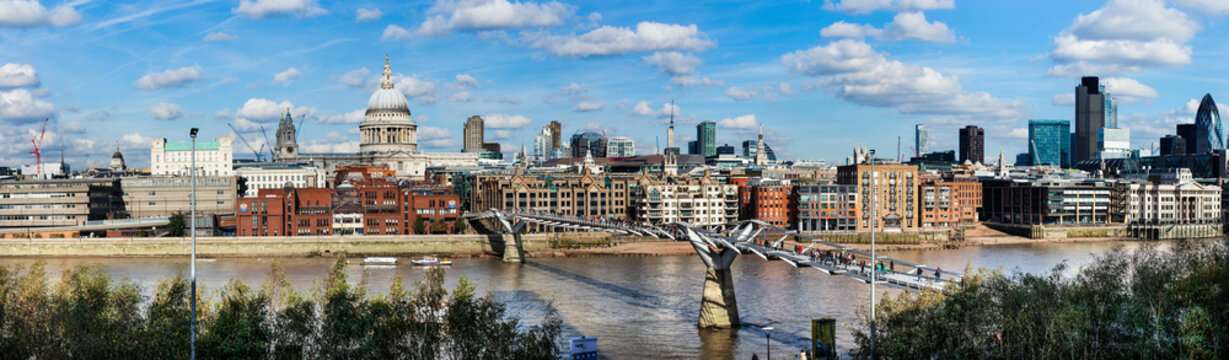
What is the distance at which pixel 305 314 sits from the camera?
86.0ft

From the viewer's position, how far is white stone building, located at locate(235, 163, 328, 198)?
13500cm

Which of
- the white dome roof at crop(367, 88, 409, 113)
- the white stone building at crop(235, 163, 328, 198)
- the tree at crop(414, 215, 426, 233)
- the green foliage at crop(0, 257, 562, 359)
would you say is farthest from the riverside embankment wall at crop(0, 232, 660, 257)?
the white dome roof at crop(367, 88, 409, 113)

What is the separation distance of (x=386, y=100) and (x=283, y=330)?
472 feet

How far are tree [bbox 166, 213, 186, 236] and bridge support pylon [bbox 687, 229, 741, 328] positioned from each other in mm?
61846

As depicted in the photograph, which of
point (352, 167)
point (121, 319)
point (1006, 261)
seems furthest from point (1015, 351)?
point (352, 167)

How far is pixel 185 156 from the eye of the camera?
15250 centimetres

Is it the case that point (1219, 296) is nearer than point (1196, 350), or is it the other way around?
point (1196, 350)

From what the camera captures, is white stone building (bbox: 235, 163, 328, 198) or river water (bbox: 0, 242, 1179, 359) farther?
white stone building (bbox: 235, 163, 328, 198)

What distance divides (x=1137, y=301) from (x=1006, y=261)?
52.4 meters

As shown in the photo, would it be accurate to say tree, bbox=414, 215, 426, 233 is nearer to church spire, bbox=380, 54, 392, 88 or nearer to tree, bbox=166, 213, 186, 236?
tree, bbox=166, 213, 186, 236

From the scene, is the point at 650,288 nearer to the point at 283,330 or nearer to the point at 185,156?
the point at 283,330

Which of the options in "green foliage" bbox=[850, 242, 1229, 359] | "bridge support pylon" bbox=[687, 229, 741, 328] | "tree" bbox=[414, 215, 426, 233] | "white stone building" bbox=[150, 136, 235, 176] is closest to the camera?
"green foliage" bbox=[850, 242, 1229, 359]

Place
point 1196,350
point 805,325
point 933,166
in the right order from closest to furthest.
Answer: point 1196,350 → point 805,325 → point 933,166

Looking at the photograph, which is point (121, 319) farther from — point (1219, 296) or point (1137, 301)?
point (1219, 296)
